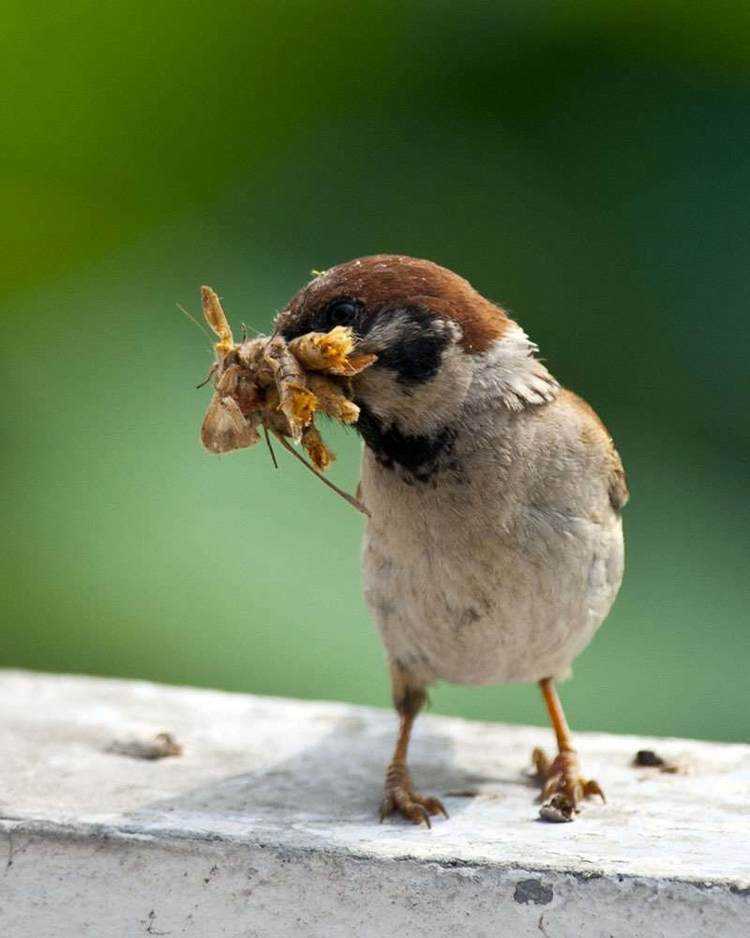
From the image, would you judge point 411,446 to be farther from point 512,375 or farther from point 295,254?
point 295,254

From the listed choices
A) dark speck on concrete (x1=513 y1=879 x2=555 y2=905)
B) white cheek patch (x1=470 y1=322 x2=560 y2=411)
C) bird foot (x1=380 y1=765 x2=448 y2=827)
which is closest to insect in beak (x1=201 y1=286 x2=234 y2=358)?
white cheek patch (x1=470 y1=322 x2=560 y2=411)

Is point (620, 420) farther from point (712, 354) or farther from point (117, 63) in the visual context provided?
point (117, 63)

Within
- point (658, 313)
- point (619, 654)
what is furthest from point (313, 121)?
Result: point (619, 654)

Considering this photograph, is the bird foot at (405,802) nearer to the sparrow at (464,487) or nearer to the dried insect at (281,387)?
the sparrow at (464,487)

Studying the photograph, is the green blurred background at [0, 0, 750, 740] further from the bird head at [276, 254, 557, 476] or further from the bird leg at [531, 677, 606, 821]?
the bird head at [276, 254, 557, 476]

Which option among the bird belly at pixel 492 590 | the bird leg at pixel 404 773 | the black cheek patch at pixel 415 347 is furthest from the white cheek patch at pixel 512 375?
the bird leg at pixel 404 773

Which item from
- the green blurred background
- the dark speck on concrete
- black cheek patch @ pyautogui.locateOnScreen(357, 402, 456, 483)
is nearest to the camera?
the dark speck on concrete

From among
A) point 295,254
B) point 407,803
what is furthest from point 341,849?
point 295,254
